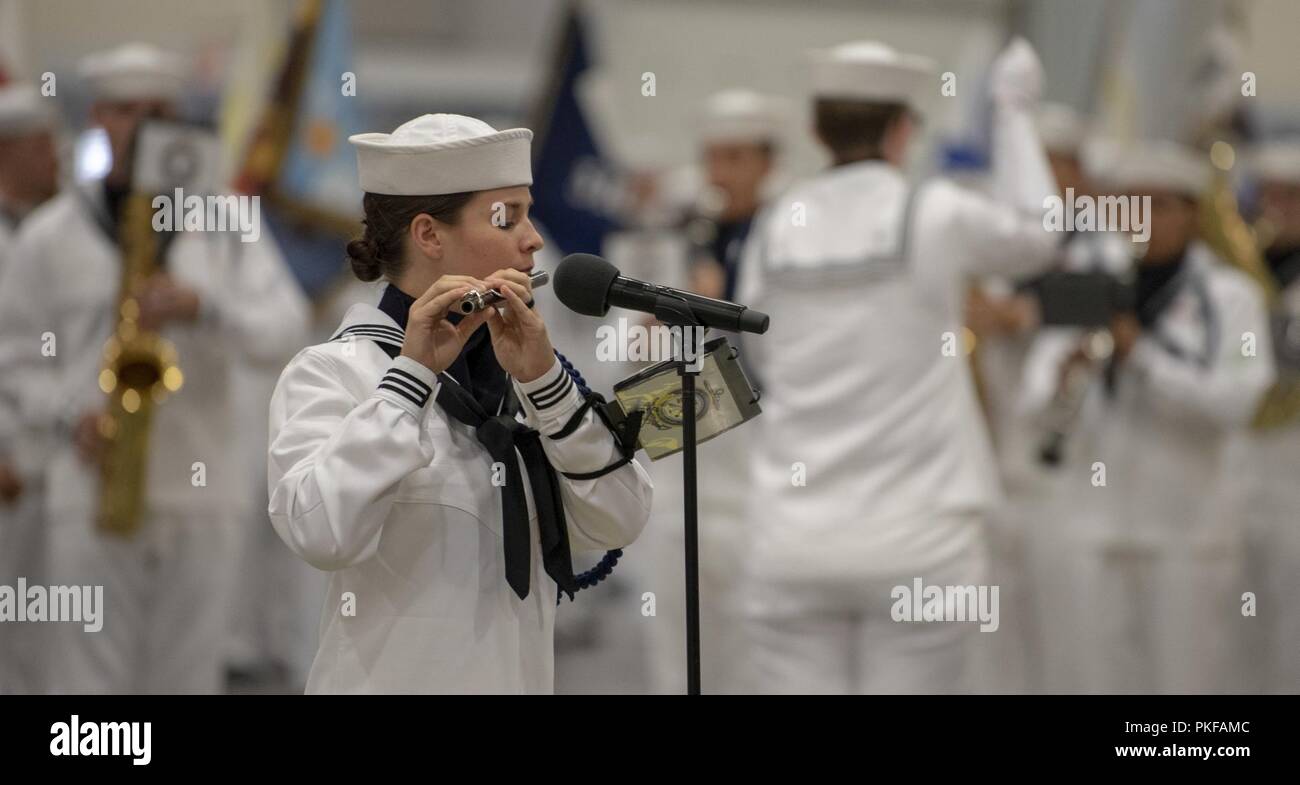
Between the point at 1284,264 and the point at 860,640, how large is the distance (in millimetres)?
3156

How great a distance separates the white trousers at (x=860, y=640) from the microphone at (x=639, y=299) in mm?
2219

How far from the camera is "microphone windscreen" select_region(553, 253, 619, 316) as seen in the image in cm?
319

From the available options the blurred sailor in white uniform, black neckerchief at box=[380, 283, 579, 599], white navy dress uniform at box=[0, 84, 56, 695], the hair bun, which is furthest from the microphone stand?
white navy dress uniform at box=[0, 84, 56, 695]

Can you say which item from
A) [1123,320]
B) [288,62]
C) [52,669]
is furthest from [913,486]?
[288,62]

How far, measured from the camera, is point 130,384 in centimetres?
620

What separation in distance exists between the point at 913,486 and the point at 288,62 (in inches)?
146

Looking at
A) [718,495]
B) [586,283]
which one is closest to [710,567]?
Answer: [718,495]

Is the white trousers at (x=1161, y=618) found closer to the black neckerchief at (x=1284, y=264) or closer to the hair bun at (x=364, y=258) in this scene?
the black neckerchief at (x=1284, y=264)

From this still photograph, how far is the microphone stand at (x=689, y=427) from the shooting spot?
3.10 meters

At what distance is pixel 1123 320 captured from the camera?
7.05m

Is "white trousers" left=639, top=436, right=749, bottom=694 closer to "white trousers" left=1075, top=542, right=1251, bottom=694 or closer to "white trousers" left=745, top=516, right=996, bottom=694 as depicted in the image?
"white trousers" left=1075, top=542, right=1251, bottom=694

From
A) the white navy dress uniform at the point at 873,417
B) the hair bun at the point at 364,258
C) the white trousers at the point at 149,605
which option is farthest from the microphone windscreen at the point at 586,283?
the white trousers at the point at 149,605

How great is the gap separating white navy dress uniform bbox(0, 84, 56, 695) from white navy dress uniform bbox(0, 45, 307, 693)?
9 cm

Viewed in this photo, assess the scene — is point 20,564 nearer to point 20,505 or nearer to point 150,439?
point 20,505
